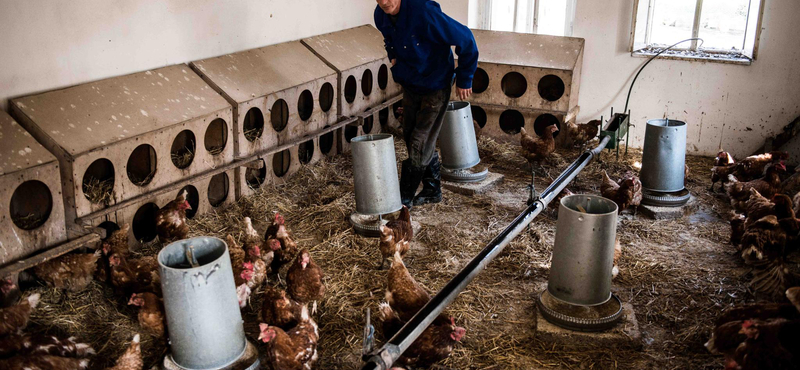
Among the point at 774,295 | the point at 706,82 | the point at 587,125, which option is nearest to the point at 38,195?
the point at 774,295

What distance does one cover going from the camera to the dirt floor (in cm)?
411

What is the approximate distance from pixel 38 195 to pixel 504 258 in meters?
3.58

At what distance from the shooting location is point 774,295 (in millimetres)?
4379

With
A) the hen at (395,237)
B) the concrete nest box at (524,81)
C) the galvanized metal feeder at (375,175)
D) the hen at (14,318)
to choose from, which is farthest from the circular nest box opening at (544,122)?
the hen at (14,318)

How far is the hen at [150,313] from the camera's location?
3.91 m

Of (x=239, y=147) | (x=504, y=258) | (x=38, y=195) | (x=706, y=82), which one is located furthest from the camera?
(x=706, y=82)

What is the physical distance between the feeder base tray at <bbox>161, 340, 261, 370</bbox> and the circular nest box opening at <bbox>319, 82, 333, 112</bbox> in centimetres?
400

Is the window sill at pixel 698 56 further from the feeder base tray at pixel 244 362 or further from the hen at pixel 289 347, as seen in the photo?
the feeder base tray at pixel 244 362

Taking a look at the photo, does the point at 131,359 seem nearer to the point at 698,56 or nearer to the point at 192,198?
the point at 192,198

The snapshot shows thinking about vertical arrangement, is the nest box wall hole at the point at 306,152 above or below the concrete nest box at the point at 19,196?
below

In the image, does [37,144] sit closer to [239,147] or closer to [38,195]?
[38,195]

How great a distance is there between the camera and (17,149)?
4.27 meters

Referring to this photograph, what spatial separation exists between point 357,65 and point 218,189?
2.33 m

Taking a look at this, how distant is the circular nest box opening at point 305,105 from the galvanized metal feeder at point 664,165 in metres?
3.47
